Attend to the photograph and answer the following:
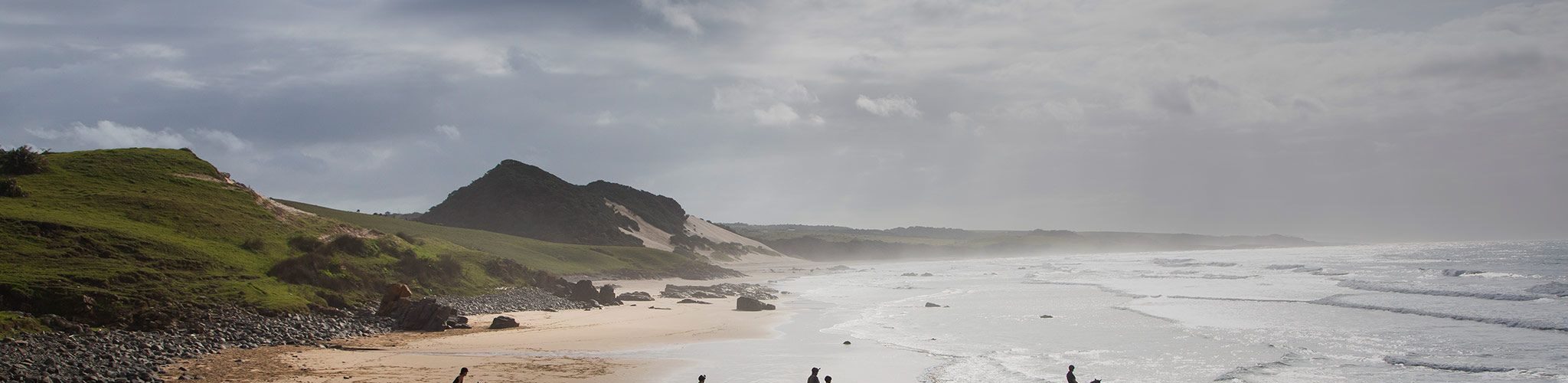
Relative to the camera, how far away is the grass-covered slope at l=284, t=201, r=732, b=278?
89188mm

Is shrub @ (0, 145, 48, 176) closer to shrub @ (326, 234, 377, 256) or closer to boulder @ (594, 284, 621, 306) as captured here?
shrub @ (326, 234, 377, 256)

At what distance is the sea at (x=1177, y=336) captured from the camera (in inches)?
1048

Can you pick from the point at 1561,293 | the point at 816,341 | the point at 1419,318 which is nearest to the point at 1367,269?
the point at 1561,293

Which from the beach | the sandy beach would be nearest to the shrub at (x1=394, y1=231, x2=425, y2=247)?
the beach

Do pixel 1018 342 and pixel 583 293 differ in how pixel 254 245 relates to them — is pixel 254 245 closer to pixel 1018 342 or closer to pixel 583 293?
pixel 583 293

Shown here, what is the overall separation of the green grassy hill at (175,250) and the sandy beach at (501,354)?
6334 millimetres

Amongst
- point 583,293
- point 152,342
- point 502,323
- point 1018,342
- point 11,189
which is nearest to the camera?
point 152,342

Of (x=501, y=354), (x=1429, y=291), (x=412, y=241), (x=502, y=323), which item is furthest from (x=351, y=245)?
(x=1429, y=291)

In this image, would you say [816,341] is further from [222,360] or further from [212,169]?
[212,169]

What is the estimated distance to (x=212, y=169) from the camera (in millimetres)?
51906

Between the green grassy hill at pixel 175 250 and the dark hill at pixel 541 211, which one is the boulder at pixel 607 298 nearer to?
the green grassy hill at pixel 175 250

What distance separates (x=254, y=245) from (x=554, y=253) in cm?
5795

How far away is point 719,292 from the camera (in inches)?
2763

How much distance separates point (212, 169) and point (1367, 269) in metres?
104
